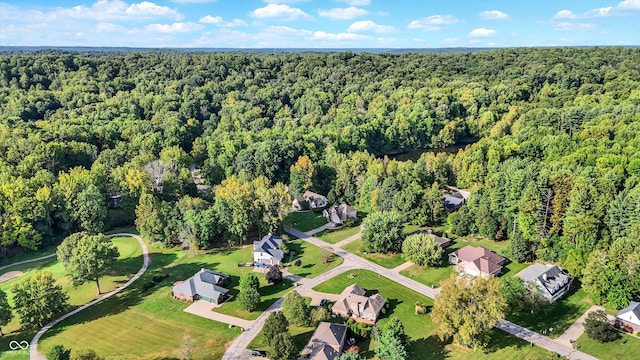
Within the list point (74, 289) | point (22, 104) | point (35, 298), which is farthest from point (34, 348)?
point (22, 104)

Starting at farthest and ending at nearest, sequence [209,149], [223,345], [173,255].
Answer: [209,149]
[173,255]
[223,345]

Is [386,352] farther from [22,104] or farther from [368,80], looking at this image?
[368,80]

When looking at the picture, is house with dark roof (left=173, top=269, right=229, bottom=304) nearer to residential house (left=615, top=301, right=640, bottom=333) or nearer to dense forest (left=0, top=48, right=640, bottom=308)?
dense forest (left=0, top=48, right=640, bottom=308)

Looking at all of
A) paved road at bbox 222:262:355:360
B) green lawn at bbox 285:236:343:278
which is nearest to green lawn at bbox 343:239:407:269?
green lawn at bbox 285:236:343:278

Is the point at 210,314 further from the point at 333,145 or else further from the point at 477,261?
the point at 333,145

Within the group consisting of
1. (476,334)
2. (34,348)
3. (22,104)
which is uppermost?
(22,104)

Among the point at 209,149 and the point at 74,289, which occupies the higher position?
the point at 209,149
